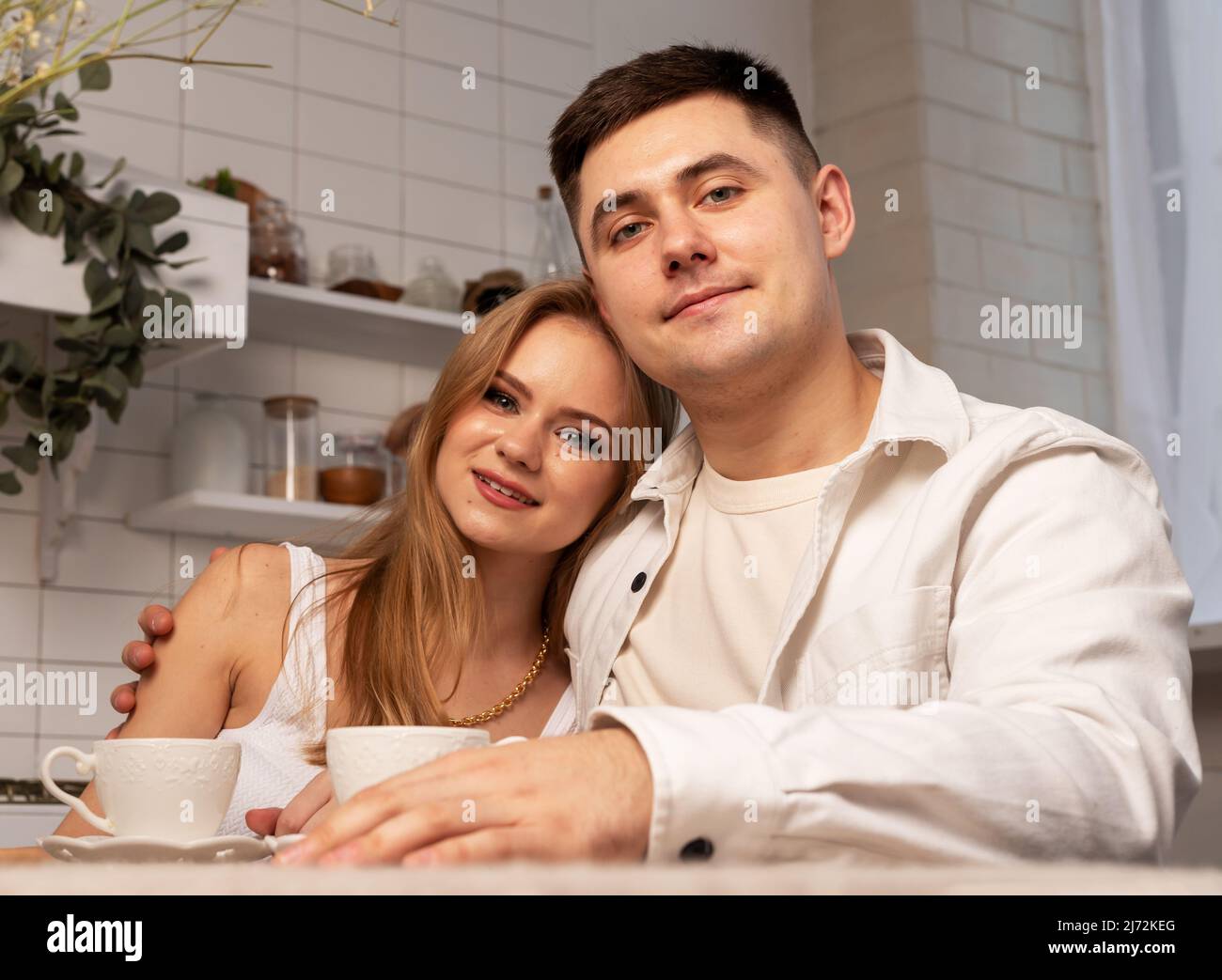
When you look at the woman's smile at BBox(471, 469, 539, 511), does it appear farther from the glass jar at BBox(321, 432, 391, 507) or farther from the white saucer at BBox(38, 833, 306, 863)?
the glass jar at BBox(321, 432, 391, 507)

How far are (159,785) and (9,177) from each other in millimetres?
1652

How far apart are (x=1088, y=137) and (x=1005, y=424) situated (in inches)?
103

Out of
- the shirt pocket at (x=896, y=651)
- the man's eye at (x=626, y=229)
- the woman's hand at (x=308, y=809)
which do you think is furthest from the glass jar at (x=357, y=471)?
the shirt pocket at (x=896, y=651)

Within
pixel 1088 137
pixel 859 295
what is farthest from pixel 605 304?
pixel 1088 137

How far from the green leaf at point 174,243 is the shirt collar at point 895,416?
1.16m

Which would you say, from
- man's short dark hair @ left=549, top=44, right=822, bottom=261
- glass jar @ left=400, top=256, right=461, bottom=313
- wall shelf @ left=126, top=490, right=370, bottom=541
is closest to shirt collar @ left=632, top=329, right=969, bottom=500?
man's short dark hair @ left=549, top=44, right=822, bottom=261

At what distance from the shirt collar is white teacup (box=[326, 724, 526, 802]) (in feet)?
2.10

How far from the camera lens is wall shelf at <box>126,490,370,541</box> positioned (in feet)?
8.29

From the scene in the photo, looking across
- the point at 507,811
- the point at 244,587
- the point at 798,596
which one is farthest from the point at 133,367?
the point at 507,811

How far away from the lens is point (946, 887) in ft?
1.44

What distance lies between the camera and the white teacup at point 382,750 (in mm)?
746

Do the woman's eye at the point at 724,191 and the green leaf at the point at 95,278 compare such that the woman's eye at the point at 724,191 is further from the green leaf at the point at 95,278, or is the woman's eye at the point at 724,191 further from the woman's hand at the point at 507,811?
the green leaf at the point at 95,278

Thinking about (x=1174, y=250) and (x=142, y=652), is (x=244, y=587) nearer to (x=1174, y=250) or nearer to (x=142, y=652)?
(x=142, y=652)

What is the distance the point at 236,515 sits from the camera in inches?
102
